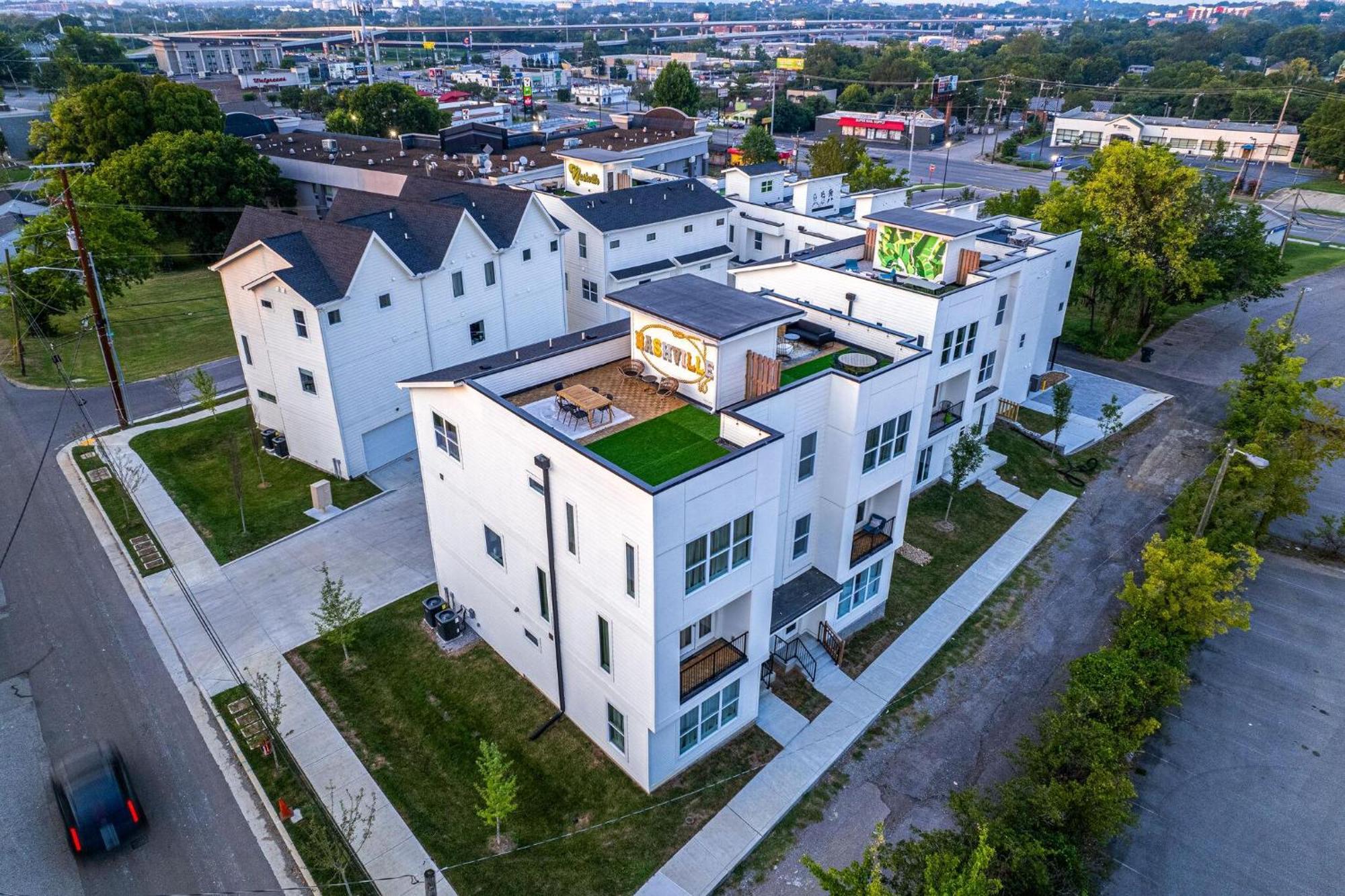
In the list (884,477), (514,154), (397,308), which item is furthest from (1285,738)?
(514,154)

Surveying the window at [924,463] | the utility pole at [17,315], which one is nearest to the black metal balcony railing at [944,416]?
the window at [924,463]

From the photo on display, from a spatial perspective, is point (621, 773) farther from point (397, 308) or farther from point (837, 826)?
point (397, 308)

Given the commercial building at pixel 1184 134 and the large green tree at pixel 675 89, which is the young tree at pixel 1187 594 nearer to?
the commercial building at pixel 1184 134

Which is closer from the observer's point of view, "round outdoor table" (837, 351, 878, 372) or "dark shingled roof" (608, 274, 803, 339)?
"dark shingled roof" (608, 274, 803, 339)

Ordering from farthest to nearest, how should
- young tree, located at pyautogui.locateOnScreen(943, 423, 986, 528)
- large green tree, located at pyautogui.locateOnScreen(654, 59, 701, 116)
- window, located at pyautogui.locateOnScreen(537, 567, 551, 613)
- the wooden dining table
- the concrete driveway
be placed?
1. large green tree, located at pyautogui.locateOnScreen(654, 59, 701, 116)
2. young tree, located at pyautogui.locateOnScreen(943, 423, 986, 528)
3. window, located at pyautogui.locateOnScreen(537, 567, 551, 613)
4. the wooden dining table
5. the concrete driveway

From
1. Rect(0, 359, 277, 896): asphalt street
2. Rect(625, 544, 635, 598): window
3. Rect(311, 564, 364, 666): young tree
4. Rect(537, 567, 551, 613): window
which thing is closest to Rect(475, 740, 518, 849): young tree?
Rect(537, 567, 551, 613): window

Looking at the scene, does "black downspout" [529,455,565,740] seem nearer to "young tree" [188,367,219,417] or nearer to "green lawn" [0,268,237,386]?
"young tree" [188,367,219,417]

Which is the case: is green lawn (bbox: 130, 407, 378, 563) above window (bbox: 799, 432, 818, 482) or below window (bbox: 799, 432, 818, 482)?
below
